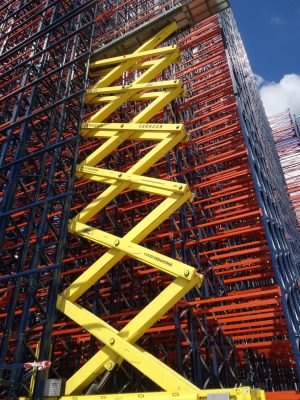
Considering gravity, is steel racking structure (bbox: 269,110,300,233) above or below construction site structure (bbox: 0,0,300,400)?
above

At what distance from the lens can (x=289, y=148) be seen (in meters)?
27.7

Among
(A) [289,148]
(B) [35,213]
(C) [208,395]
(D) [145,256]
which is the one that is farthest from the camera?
(A) [289,148]

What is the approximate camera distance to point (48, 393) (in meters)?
4.86

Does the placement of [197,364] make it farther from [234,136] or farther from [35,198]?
[234,136]

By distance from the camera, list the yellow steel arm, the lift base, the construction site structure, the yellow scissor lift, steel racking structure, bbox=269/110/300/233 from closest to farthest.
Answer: the lift base
the yellow scissor lift
the yellow steel arm
the construction site structure
steel racking structure, bbox=269/110/300/233

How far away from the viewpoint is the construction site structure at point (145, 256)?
5168 millimetres

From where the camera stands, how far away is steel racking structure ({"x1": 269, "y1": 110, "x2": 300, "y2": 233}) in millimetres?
24959

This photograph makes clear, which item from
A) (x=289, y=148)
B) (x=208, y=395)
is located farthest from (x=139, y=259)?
(x=289, y=148)

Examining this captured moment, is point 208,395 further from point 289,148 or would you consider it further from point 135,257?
point 289,148

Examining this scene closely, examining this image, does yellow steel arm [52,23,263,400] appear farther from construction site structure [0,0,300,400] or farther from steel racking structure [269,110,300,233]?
steel racking structure [269,110,300,233]

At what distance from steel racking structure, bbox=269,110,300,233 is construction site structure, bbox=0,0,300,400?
55.9 feet

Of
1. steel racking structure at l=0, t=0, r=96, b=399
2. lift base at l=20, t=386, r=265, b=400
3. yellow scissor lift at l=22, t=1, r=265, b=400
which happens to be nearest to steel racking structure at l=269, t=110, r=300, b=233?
steel racking structure at l=0, t=0, r=96, b=399

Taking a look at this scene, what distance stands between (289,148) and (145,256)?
25685 mm

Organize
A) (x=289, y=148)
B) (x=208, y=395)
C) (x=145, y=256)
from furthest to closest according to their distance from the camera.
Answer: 1. (x=289, y=148)
2. (x=145, y=256)
3. (x=208, y=395)
